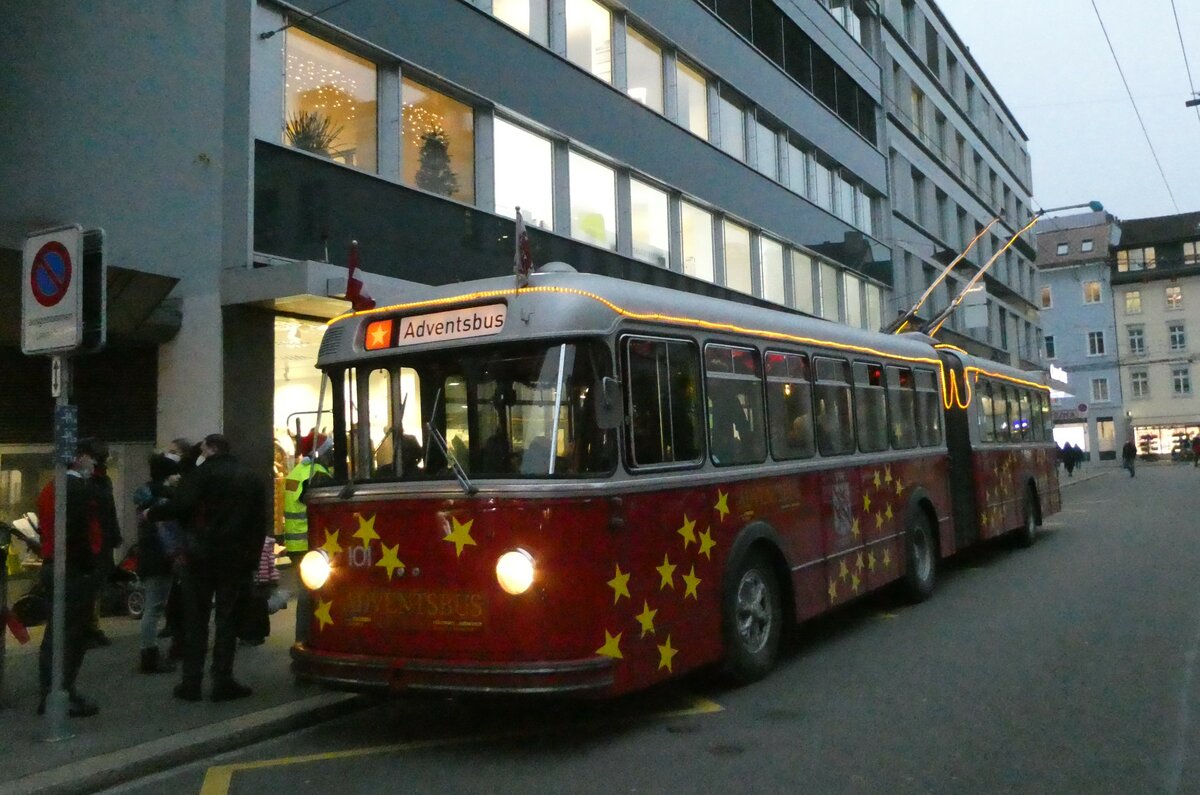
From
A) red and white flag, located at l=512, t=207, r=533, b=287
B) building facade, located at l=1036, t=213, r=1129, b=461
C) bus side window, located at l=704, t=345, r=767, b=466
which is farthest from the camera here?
building facade, located at l=1036, t=213, r=1129, b=461

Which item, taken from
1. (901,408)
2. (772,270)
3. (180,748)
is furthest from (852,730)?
(772,270)

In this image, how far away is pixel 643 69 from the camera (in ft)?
65.1

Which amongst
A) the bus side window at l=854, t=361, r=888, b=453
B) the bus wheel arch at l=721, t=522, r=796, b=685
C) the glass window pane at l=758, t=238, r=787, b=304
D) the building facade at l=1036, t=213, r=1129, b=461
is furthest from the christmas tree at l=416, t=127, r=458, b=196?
the building facade at l=1036, t=213, r=1129, b=461

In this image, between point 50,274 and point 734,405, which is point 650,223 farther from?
point 50,274

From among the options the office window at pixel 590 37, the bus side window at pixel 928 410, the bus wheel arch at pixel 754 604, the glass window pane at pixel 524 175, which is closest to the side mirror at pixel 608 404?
the bus wheel arch at pixel 754 604

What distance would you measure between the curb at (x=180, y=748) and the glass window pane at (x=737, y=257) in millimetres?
16464

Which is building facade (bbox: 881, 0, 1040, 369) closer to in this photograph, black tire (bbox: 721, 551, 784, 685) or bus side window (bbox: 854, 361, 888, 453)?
bus side window (bbox: 854, 361, 888, 453)

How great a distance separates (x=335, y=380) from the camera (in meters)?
7.11

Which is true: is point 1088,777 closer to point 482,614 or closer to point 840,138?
point 482,614

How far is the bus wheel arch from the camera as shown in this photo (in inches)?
291

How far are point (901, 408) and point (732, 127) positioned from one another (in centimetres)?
1325

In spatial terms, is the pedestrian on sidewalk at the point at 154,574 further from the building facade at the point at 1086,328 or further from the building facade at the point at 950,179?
the building facade at the point at 1086,328

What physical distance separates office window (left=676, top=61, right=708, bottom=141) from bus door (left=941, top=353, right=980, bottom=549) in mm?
9327

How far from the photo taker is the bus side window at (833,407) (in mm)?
9312
